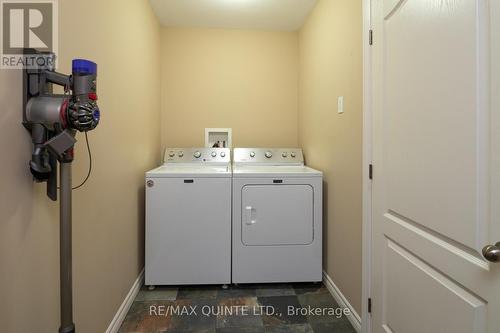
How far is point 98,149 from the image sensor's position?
1.34m

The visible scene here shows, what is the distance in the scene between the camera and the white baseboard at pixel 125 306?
5.09ft

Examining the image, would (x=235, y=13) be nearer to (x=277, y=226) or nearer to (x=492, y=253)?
(x=277, y=226)

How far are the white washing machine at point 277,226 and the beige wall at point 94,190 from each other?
2.50 ft

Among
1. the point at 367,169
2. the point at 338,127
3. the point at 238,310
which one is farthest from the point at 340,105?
the point at 238,310

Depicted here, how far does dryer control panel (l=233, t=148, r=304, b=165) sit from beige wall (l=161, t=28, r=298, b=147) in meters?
0.18

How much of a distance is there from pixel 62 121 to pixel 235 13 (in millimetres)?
2142

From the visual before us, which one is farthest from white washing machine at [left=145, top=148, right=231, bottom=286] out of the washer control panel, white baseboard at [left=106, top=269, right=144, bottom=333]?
the washer control panel

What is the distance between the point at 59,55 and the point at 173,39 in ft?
6.25

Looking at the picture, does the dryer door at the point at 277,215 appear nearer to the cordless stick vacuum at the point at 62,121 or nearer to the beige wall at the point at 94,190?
the beige wall at the point at 94,190

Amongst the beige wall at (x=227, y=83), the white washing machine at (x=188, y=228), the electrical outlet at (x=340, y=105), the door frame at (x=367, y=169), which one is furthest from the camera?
the beige wall at (x=227, y=83)

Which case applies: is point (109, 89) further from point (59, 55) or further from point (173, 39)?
point (173, 39)

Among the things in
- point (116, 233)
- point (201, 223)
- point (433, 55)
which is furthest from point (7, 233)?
point (433, 55)

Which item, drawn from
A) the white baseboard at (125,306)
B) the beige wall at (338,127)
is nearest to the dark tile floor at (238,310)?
the white baseboard at (125,306)

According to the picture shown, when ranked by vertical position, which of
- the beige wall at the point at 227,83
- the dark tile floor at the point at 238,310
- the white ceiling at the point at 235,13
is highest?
the white ceiling at the point at 235,13
